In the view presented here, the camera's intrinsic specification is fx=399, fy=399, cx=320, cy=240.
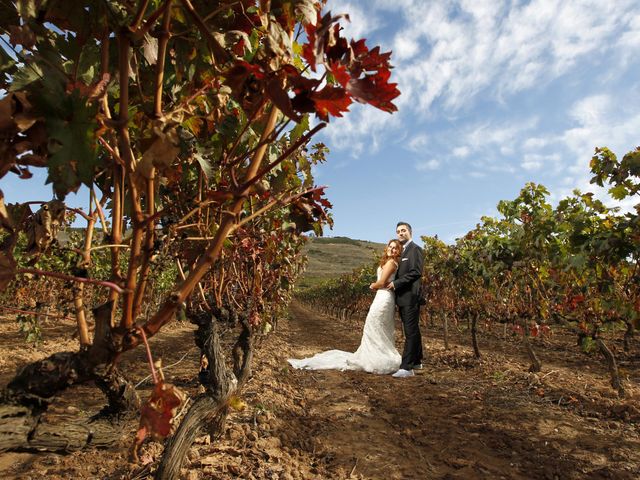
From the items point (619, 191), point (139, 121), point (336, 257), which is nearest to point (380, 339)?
point (619, 191)

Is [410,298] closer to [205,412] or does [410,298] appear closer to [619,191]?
[619,191]

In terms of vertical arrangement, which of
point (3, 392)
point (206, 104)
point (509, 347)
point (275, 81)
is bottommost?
point (509, 347)

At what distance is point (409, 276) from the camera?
21.7 ft

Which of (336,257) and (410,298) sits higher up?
(336,257)

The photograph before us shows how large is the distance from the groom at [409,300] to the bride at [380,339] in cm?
21

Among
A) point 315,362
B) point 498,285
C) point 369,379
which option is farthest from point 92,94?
point 498,285

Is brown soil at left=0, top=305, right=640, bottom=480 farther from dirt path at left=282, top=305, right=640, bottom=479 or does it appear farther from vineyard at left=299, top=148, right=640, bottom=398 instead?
vineyard at left=299, top=148, right=640, bottom=398

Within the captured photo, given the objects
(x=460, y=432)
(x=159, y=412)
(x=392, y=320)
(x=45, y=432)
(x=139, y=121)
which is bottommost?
(x=460, y=432)

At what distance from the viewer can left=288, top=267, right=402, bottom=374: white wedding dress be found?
6863 millimetres

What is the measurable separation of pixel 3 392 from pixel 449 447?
337 cm

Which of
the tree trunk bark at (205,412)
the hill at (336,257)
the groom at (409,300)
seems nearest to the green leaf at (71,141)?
the tree trunk bark at (205,412)

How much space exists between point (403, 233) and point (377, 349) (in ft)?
6.90

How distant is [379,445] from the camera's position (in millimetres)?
3500

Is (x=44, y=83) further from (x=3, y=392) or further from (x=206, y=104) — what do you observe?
(x=3, y=392)
